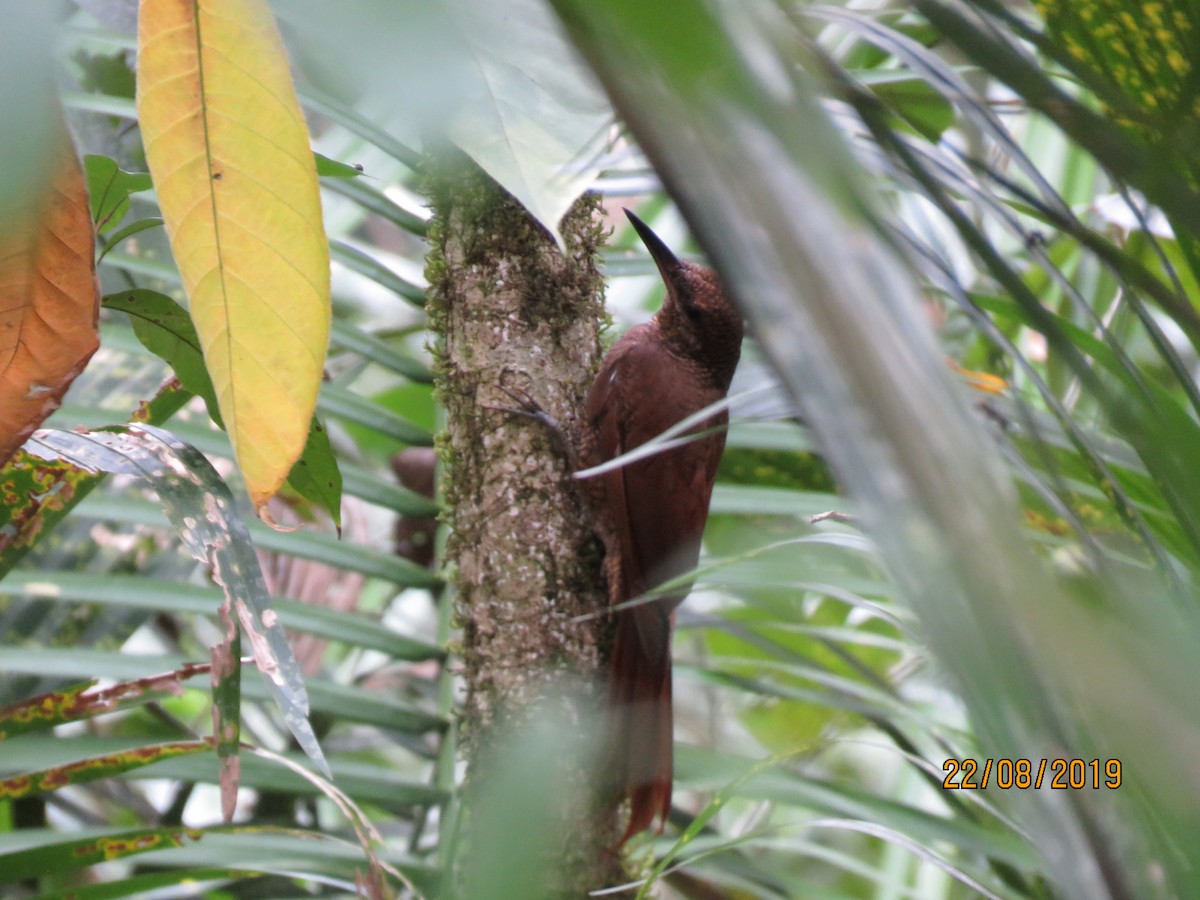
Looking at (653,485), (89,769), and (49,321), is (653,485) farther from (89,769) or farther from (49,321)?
(49,321)

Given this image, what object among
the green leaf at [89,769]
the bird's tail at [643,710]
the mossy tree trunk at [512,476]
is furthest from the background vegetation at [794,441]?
the mossy tree trunk at [512,476]

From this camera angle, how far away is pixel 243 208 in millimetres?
826

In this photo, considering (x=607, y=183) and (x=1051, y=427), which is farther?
(x=607, y=183)

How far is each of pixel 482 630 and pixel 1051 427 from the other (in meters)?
0.82

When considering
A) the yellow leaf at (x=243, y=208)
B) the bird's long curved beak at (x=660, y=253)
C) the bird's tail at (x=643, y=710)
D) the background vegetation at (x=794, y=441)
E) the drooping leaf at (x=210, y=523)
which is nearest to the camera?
the background vegetation at (x=794, y=441)

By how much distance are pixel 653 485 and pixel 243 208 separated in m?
1.16


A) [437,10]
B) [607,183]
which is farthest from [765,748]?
[437,10]

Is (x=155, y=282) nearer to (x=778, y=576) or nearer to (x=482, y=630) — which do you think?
(x=482, y=630)

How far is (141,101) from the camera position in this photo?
79cm

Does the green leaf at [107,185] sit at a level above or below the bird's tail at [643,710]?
above

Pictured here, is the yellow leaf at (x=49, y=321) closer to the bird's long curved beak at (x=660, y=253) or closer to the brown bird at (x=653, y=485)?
the brown bird at (x=653, y=485)

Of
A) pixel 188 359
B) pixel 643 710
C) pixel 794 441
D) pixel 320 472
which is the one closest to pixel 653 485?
pixel 794 441

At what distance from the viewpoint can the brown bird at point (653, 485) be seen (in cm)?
159

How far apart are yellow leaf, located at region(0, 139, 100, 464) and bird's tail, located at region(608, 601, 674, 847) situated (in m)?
0.91
